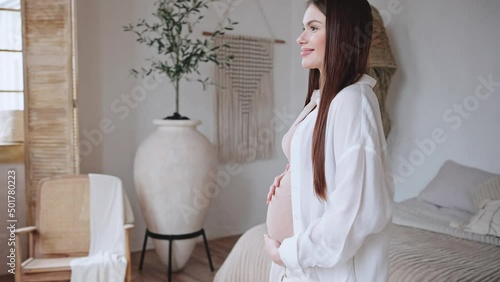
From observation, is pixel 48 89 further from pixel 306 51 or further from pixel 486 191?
pixel 486 191

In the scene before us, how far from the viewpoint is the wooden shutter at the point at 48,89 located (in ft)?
10.5

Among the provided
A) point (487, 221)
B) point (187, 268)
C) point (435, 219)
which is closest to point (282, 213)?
point (487, 221)

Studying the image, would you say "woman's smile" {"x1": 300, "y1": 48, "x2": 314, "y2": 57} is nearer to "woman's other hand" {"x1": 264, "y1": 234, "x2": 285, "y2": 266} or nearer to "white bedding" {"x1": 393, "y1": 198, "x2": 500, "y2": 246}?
"woman's other hand" {"x1": 264, "y1": 234, "x2": 285, "y2": 266}

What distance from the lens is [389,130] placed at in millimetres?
4055

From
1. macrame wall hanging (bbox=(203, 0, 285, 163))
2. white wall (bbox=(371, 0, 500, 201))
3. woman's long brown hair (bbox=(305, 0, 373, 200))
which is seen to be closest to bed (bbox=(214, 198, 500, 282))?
white wall (bbox=(371, 0, 500, 201))

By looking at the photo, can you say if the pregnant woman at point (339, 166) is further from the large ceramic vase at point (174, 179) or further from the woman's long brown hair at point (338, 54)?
the large ceramic vase at point (174, 179)

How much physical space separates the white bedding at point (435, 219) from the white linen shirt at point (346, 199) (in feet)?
6.18

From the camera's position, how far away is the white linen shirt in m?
1.00

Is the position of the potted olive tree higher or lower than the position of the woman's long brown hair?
lower

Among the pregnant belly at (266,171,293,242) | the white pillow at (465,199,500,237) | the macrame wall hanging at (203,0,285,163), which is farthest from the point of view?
the macrame wall hanging at (203,0,285,163)

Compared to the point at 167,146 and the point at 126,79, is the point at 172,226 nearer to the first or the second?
the point at 167,146

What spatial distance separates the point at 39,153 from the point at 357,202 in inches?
110

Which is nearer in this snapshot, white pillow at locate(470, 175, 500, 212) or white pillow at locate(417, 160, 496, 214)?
white pillow at locate(470, 175, 500, 212)

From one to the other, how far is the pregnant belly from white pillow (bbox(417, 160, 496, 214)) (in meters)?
2.36
